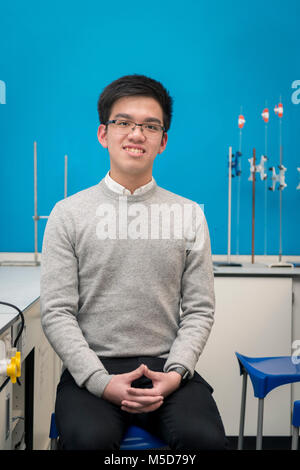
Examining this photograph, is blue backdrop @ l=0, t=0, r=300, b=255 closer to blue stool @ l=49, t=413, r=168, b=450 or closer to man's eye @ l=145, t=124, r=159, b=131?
man's eye @ l=145, t=124, r=159, b=131

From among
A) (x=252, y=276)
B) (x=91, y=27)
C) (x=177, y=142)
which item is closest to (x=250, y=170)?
(x=177, y=142)

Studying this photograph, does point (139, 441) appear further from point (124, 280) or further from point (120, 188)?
point (120, 188)

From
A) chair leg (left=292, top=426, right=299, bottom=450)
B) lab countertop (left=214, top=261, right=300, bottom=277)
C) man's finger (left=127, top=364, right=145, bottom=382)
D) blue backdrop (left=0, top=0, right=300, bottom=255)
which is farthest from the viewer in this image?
blue backdrop (left=0, top=0, right=300, bottom=255)

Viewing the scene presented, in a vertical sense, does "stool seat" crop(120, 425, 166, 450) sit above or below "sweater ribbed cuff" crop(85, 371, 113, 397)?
below

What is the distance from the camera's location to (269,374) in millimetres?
1372

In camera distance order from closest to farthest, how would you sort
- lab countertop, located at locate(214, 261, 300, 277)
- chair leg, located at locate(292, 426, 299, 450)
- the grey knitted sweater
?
the grey knitted sweater
chair leg, located at locate(292, 426, 299, 450)
lab countertop, located at locate(214, 261, 300, 277)

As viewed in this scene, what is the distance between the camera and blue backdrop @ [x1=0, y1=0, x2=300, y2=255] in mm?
2404

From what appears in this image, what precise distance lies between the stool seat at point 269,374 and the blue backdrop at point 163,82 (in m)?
1.06

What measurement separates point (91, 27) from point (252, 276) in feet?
5.15

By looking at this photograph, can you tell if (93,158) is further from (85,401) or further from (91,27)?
(85,401)

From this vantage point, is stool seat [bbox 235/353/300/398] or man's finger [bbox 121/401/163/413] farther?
stool seat [bbox 235/353/300/398]

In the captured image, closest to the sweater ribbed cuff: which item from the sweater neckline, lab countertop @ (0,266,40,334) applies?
lab countertop @ (0,266,40,334)

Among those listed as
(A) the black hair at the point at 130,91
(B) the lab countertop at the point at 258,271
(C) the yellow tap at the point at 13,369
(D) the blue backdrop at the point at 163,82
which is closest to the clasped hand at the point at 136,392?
(C) the yellow tap at the point at 13,369

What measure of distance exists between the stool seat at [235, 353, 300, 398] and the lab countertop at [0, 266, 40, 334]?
72 centimetres
